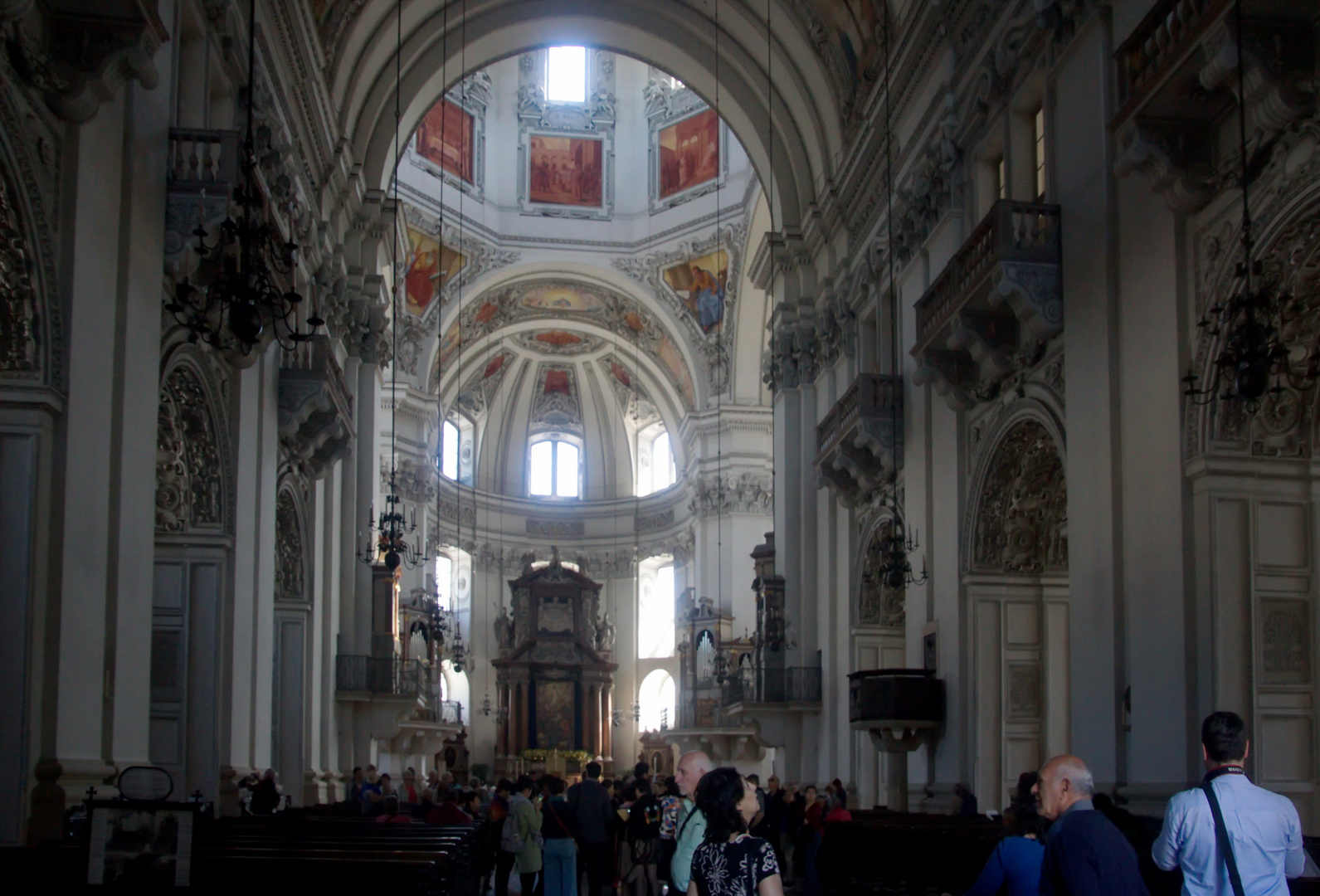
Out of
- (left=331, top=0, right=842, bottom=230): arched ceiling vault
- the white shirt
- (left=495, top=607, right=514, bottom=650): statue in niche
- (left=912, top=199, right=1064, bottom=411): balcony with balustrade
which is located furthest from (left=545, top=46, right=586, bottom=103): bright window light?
the white shirt

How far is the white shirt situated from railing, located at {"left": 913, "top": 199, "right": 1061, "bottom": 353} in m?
8.73

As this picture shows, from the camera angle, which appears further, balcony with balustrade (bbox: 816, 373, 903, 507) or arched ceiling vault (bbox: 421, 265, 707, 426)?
arched ceiling vault (bbox: 421, 265, 707, 426)

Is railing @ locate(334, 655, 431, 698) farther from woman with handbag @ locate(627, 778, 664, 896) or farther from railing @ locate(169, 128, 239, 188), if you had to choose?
railing @ locate(169, 128, 239, 188)

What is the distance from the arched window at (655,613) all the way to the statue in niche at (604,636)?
1.23 metres

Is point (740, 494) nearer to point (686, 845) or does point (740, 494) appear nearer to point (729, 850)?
point (686, 845)

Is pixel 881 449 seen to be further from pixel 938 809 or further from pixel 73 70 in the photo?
pixel 73 70

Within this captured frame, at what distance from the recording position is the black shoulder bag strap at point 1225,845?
466 centimetres

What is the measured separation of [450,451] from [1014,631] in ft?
92.3

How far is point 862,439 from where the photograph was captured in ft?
60.5

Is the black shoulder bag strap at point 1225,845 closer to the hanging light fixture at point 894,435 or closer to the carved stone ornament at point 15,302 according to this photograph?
the carved stone ornament at point 15,302

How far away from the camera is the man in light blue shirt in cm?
468

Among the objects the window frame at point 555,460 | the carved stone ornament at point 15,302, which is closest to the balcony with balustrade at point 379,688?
the carved stone ornament at point 15,302

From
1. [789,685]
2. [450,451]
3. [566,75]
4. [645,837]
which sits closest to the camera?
[645,837]

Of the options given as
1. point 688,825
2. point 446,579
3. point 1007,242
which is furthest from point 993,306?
point 446,579
